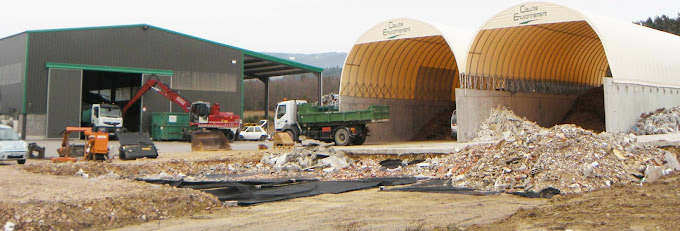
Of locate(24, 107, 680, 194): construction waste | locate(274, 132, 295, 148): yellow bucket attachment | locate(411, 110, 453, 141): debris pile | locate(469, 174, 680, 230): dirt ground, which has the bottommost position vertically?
locate(469, 174, 680, 230): dirt ground

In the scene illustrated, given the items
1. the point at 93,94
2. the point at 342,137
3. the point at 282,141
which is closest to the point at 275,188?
the point at 282,141

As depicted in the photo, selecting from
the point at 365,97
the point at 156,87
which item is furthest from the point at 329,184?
the point at 156,87

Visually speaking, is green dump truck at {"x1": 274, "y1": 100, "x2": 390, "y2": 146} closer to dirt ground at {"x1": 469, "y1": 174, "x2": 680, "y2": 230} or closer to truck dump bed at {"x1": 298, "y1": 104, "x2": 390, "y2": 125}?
truck dump bed at {"x1": 298, "y1": 104, "x2": 390, "y2": 125}

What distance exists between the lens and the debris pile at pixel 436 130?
29684 mm

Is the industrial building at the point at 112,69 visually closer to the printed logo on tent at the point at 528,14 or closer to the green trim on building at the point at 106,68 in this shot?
the green trim on building at the point at 106,68

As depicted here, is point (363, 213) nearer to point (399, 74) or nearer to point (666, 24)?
point (399, 74)

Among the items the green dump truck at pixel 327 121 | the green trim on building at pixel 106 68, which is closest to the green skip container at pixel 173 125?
the green trim on building at pixel 106 68

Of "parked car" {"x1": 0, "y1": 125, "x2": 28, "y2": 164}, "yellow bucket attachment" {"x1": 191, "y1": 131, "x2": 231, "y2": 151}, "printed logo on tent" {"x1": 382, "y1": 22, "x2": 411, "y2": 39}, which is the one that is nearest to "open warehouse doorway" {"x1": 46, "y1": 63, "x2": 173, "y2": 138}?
"yellow bucket attachment" {"x1": 191, "y1": 131, "x2": 231, "y2": 151}

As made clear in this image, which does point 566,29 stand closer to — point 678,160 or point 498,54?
point 498,54

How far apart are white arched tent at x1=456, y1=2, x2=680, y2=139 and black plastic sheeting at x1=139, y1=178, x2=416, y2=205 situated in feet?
35.8

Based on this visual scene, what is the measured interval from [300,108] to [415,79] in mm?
7735

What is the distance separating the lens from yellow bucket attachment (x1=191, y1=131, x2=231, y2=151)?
23.0 meters

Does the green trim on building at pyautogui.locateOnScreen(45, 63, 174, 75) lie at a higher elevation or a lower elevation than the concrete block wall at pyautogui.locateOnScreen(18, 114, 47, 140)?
higher

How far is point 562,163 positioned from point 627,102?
10.4m
